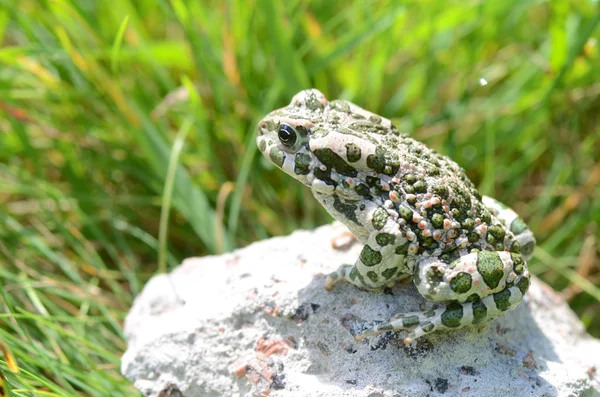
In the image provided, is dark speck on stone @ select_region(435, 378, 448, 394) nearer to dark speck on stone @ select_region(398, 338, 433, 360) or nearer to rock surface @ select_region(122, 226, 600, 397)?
rock surface @ select_region(122, 226, 600, 397)

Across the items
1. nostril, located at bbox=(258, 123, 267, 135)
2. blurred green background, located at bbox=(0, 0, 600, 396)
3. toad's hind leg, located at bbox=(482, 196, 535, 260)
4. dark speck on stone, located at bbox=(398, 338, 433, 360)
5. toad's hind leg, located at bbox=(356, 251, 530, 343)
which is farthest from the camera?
blurred green background, located at bbox=(0, 0, 600, 396)

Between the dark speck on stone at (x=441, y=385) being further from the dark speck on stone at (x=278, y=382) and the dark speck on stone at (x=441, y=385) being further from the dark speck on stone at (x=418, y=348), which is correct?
the dark speck on stone at (x=278, y=382)

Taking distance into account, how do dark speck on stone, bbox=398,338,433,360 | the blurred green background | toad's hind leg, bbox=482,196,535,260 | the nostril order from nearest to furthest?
dark speck on stone, bbox=398,338,433,360 < the nostril < toad's hind leg, bbox=482,196,535,260 < the blurred green background

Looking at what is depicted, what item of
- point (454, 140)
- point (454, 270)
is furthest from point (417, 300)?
point (454, 140)

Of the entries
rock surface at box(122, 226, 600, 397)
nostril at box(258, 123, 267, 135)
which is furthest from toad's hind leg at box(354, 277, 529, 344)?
nostril at box(258, 123, 267, 135)

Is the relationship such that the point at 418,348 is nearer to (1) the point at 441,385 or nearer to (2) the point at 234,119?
(1) the point at 441,385

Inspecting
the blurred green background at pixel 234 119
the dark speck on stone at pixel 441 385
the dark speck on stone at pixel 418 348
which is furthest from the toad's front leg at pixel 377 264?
the blurred green background at pixel 234 119

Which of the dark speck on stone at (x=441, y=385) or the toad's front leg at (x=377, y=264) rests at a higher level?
the toad's front leg at (x=377, y=264)

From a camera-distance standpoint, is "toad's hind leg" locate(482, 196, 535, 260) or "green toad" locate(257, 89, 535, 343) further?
"toad's hind leg" locate(482, 196, 535, 260)

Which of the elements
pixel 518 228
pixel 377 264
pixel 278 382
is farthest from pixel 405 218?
pixel 278 382
